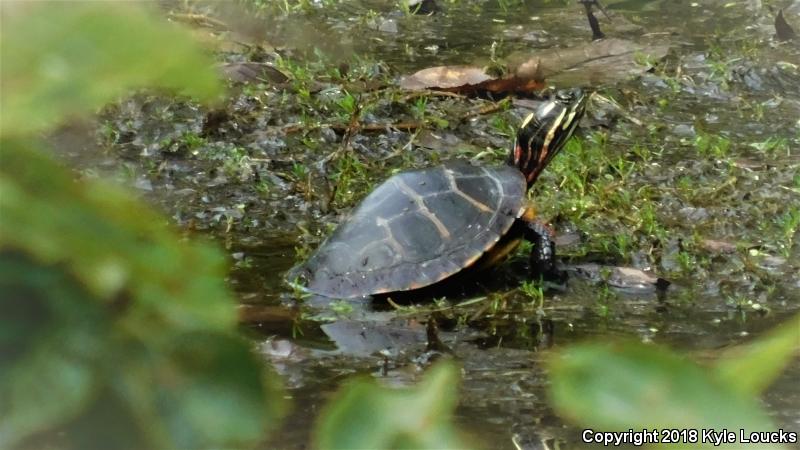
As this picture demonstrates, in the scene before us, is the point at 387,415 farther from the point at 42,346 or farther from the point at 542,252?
the point at 542,252

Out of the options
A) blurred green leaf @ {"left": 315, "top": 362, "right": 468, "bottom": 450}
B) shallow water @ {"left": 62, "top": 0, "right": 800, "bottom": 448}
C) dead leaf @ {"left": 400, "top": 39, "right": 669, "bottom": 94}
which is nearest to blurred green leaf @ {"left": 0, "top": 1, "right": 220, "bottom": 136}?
blurred green leaf @ {"left": 315, "top": 362, "right": 468, "bottom": 450}

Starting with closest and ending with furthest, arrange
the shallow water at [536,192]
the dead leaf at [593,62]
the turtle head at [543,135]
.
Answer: the shallow water at [536,192], the turtle head at [543,135], the dead leaf at [593,62]

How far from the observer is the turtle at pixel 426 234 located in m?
4.04

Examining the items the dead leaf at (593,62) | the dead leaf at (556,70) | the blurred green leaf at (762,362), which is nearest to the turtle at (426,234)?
the dead leaf at (556,70)

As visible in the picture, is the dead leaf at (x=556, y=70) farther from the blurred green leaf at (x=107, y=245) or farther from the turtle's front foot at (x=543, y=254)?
the blurred green leaf at (x=107, y=245)

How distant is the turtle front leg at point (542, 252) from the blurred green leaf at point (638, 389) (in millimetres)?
3790

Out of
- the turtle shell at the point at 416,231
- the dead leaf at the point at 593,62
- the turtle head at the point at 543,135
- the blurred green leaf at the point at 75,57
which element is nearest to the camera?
the blurred green leaf at the point at 75,57

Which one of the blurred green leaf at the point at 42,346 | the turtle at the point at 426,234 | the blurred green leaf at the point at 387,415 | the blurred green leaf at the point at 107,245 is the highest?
the blurred green leaf at the point at 107,245

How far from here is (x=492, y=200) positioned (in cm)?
448

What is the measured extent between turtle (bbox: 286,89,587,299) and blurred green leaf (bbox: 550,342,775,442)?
345cm

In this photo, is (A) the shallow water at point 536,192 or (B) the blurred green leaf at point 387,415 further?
(A) the shallow water at point 536,192

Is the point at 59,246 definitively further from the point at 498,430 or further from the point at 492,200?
the point at 492,200

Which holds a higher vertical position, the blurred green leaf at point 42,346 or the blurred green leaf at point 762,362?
the blurred green leaf at point 42,346


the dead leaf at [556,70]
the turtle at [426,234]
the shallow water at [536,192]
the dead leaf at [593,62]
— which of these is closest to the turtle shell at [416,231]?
the turtle at [426,234]
